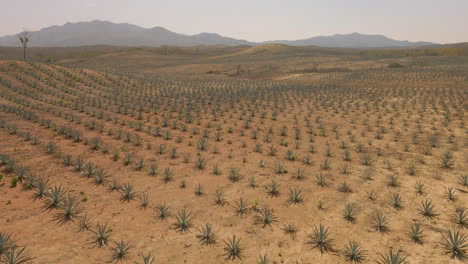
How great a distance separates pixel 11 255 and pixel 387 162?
36.1 ft

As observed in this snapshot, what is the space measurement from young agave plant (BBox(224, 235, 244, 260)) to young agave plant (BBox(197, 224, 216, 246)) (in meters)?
0.35

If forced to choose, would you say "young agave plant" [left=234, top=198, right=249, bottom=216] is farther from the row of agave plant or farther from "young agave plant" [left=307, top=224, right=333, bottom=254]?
"young agave plant" [left=307, top=224, right=333, bottom=254]

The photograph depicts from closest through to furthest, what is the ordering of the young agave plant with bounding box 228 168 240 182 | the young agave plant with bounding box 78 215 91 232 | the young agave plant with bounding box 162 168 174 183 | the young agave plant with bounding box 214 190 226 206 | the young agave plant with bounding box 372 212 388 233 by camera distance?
the young agave plant with bounding box 78 215 91 232 → the young agave plant with bounding box 372 212 388 233 → the young agave plant with bounding box 214 190 226 206 → the young agave plant with bounding box 162 168 174 183 → the young agave plant with bounding box 228 168 240 182

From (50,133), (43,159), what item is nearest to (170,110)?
(50,133)

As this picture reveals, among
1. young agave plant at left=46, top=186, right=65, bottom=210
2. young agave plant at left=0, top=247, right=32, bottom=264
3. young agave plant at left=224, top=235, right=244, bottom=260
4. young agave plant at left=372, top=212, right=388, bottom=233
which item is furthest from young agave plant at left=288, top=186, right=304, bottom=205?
young agave plant at left=46, top=186, right=65, bottom=210

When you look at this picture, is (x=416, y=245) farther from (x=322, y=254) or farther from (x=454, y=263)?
(x=322, y=254)

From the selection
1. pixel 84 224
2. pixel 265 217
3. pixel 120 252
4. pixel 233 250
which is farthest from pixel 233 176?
pixel 84 224

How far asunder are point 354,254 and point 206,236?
3.05 m

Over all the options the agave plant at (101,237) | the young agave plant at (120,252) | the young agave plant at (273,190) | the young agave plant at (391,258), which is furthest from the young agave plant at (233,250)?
the young agave plant at (391,258)

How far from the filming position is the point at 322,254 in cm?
547

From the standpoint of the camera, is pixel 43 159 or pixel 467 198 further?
pixel 43 159

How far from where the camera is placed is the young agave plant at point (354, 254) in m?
5.28

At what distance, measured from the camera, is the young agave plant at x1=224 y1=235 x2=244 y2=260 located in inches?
212

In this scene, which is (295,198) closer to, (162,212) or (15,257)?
(162,212)
